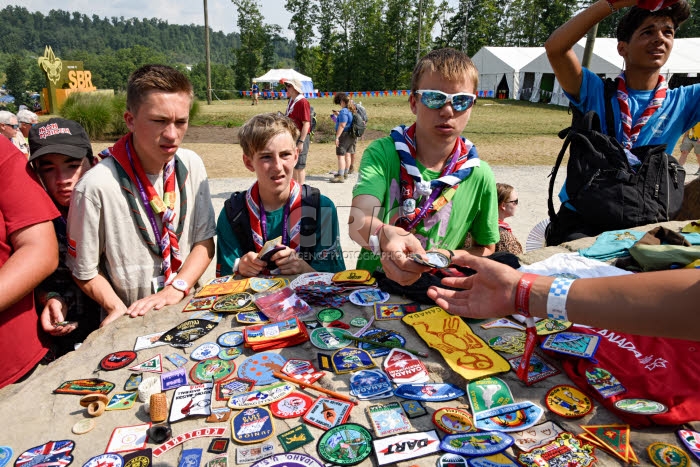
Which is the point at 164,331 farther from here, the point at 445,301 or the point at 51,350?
the point at 445,301

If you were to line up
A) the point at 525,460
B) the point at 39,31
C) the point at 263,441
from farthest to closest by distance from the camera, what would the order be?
the point at 39,31 < the point at 263,441 < the point at 525,460

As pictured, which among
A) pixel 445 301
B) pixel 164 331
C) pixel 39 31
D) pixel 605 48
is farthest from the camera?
pixel 39 31

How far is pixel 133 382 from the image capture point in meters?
1.83

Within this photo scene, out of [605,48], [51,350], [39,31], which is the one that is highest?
[39,31]

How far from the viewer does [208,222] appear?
116 inches

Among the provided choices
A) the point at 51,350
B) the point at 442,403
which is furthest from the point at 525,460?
the point at 51,350

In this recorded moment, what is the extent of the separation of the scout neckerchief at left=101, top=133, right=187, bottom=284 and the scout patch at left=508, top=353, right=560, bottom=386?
82.1 inches

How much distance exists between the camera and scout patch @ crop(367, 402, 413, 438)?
1531 millimetres

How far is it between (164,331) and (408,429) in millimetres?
1401

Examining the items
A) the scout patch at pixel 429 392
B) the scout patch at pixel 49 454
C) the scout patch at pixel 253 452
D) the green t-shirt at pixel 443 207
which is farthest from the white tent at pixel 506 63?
the scout patch at pixel 49 454

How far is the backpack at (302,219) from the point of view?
113 inches

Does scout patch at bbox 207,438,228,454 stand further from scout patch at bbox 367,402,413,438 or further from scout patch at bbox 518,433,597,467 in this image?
scout patch at bbox 518,433,597,467

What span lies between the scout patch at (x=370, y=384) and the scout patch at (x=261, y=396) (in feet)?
0.88

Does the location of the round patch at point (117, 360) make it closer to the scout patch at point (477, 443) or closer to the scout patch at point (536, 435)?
the scout patch at point (477, 443)
